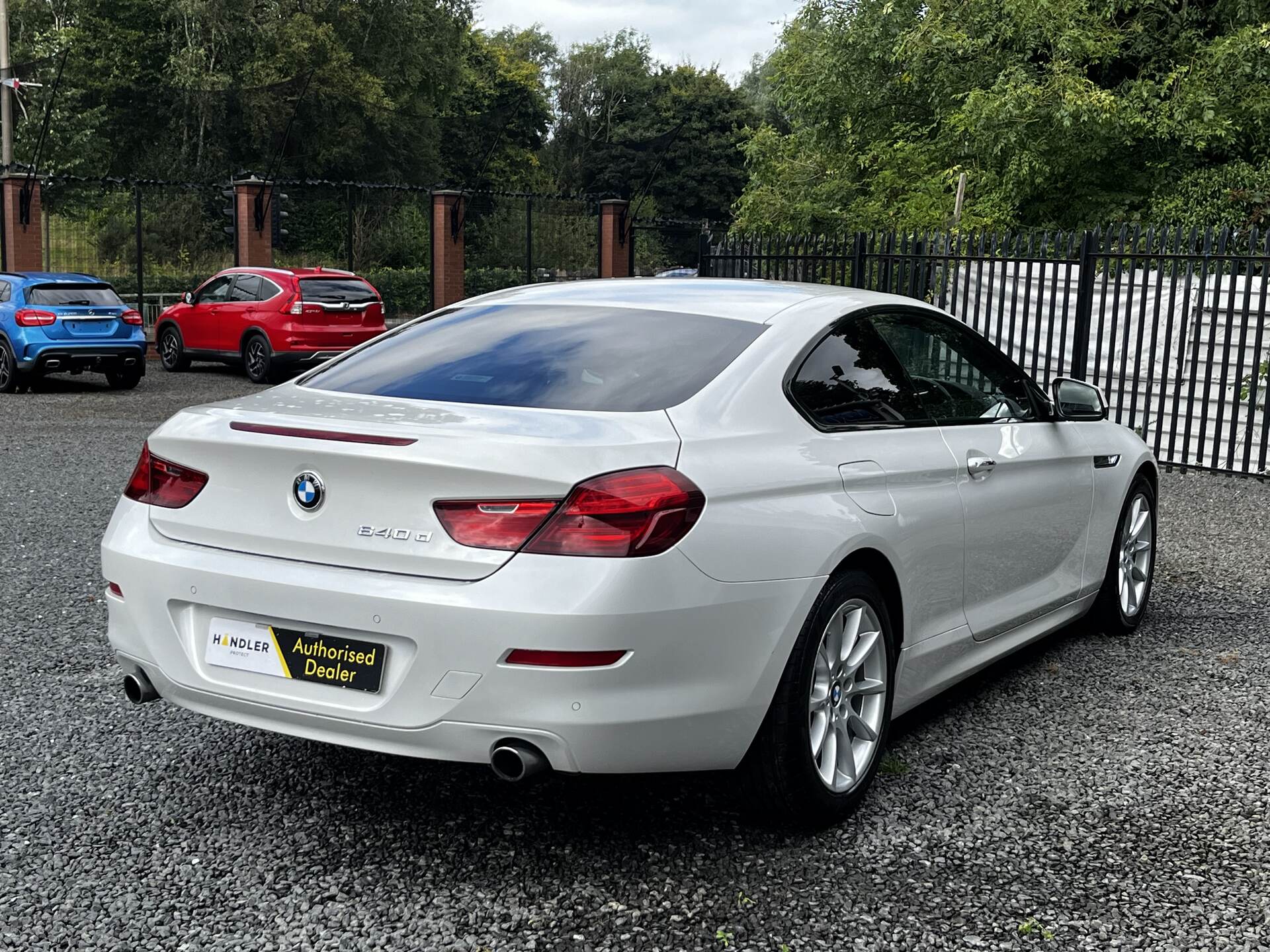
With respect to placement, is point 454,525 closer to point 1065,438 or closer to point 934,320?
point 934,320

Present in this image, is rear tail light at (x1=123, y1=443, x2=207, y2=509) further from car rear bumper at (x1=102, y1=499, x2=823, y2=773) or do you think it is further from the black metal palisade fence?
the black metal palisade fence

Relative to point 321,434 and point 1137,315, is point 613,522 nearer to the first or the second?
point 321,434

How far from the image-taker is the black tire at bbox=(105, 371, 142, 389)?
18.8 metres

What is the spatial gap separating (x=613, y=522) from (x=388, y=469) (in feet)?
1.88

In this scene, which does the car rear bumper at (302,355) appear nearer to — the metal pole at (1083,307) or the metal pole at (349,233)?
the metal pole at (349,233)

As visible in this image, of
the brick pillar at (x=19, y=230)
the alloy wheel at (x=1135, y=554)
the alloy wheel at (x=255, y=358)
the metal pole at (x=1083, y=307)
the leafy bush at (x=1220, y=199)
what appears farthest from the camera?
the brick pillar at (x=19, y=230)

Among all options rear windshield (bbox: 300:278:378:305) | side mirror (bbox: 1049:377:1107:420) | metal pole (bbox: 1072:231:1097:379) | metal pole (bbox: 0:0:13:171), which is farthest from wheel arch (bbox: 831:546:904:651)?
metal pole (bbox: 0:0:13:171)

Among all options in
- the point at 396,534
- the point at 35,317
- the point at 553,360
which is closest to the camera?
the point at 396,534

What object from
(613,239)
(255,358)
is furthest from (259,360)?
(613,239)

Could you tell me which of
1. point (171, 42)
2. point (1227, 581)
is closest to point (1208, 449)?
point (1227, 581)

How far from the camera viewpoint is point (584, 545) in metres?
3.03

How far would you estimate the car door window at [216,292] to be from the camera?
68.4ft

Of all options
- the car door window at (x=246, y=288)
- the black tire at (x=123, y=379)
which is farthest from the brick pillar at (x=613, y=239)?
the black tire at (x=123, y=379)

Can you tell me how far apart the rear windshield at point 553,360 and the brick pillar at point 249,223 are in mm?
23660
